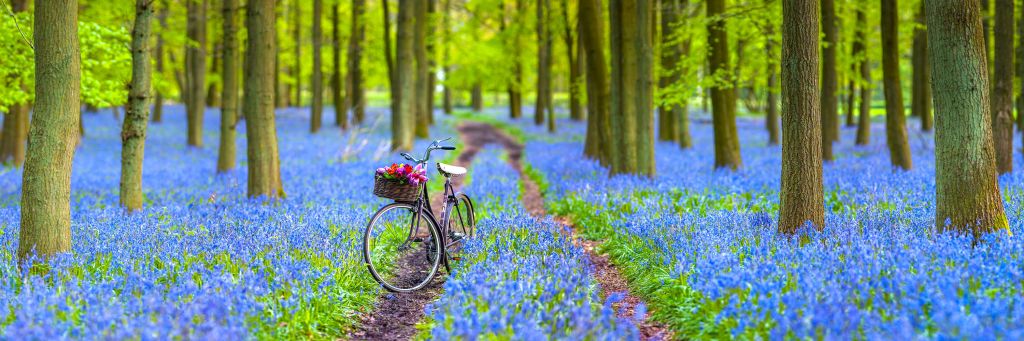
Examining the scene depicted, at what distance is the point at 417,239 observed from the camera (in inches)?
272

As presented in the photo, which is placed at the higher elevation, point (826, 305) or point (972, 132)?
point (972, 132)

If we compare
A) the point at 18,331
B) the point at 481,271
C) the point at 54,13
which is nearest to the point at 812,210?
the point at 481,271

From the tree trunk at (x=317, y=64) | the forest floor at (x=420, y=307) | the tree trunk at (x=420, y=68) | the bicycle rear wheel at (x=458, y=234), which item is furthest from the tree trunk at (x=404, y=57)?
the bicycle rear wheel at (x=458, y=234)

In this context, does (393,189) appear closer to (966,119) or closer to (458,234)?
(458,234)

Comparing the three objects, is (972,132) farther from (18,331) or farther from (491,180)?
(491,180)

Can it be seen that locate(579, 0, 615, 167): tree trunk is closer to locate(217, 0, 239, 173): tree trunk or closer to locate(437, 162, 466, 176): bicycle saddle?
locate(217, 0, 239, 173): tree trunk

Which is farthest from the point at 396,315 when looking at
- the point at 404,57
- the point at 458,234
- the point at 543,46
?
the point at 543,46

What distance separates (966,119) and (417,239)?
4.97 m

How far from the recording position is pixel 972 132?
5824 millimetres

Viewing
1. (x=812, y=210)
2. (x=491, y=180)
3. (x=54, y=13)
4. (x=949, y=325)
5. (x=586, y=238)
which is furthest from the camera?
(x=491, y=180)

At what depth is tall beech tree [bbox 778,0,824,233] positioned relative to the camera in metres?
6.52

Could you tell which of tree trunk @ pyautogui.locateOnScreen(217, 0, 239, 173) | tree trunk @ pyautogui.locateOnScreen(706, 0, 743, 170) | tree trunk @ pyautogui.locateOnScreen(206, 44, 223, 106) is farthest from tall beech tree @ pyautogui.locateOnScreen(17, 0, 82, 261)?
tree trunk @ pyautogui.locateOnScreen(206, 44, 223, 106)

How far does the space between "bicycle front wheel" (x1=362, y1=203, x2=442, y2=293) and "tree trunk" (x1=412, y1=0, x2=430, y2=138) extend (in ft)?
55.5

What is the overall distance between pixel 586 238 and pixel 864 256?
468cm
